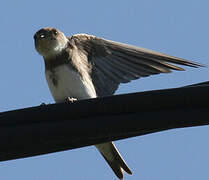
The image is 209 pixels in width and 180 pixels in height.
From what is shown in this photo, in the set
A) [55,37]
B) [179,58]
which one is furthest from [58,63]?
[179,58]

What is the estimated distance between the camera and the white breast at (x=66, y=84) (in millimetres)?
5165

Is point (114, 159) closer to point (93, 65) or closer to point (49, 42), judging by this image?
point (93, 65)

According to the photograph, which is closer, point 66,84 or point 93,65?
point 66,84

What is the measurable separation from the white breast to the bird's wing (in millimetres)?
406

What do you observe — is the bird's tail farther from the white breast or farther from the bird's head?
the bird's head

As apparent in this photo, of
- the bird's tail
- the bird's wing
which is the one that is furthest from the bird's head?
the bird's tail

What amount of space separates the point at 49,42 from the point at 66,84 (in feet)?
2.17

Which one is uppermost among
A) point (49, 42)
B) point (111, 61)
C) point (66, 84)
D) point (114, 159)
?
point (49, 42)

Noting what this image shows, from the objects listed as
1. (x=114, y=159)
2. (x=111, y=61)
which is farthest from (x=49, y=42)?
(x=114, y=159)

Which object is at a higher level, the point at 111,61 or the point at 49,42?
the point at 49,42

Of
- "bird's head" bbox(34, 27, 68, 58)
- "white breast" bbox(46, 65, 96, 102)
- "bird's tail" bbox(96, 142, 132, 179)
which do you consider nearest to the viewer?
"white breast" bbox(46, 65, 96, 102)

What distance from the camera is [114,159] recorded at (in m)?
5.43

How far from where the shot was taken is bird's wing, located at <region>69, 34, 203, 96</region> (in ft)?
17.7

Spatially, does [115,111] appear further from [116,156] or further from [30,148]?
[116,156]
